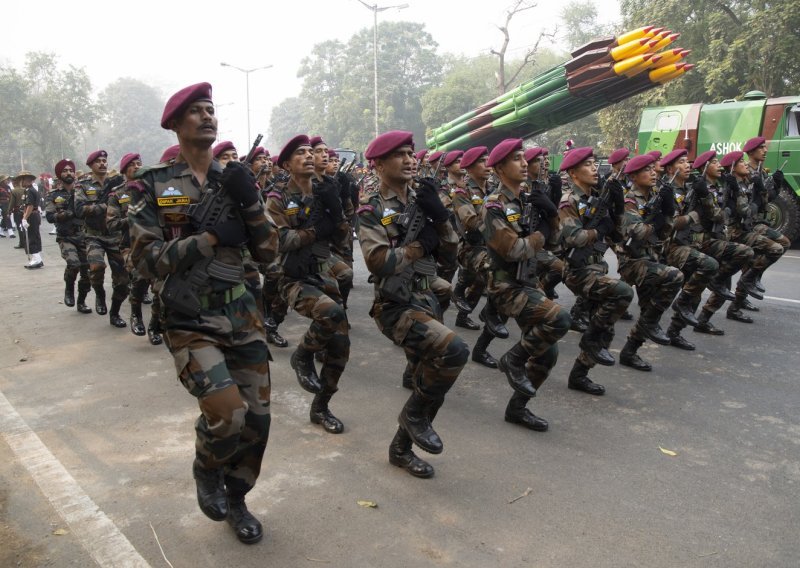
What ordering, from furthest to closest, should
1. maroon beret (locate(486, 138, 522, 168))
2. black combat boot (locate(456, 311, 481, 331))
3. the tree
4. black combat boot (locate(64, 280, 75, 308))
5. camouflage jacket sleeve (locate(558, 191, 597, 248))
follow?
the tree → black combat boot (locate(64, 280, 75, 308)) → black combat boot (locate(456, 311, 481, 331)) → camouflage jacket sleeve (locate(558, 191, 597, 248)) → maroon beret (locate(486, 138, 522, 168))

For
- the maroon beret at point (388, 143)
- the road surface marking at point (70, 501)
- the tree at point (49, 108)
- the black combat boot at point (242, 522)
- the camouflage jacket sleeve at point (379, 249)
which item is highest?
the tree at point (49, 108)

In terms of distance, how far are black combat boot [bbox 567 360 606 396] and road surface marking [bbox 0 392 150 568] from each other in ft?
11.6

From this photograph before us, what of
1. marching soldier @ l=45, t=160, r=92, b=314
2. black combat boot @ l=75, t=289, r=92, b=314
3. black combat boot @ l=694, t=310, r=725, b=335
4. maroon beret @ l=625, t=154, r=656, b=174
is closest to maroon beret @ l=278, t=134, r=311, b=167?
maroon beret @ l=625, t=154, r=656, b=174

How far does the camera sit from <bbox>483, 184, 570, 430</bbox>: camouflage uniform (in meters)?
4.25

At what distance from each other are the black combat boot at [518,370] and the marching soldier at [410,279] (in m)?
0.84

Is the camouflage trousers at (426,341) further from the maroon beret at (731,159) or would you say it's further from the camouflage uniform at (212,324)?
the maroon beret at (731,159)

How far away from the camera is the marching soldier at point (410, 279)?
356cm

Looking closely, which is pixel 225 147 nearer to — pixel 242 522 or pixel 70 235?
pixel 70 235

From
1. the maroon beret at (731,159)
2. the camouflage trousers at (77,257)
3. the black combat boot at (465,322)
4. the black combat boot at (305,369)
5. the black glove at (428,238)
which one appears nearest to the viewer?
the black glove at (428,238)

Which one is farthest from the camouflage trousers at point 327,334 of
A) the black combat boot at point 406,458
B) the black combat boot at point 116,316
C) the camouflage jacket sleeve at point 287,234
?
the black combat boot at point 116,316

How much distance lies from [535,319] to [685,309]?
2.97 metres

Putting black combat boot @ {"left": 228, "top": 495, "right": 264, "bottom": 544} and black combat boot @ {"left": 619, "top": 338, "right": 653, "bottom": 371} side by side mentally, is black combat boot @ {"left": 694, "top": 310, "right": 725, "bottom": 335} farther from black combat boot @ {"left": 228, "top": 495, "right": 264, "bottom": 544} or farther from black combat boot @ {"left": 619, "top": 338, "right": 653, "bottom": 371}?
black combat boot @ {"left": 228, "top": 495, "right": 264, "bottom": 544}

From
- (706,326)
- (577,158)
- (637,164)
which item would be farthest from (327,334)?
(706,326)

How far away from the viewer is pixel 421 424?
3.62 meters
